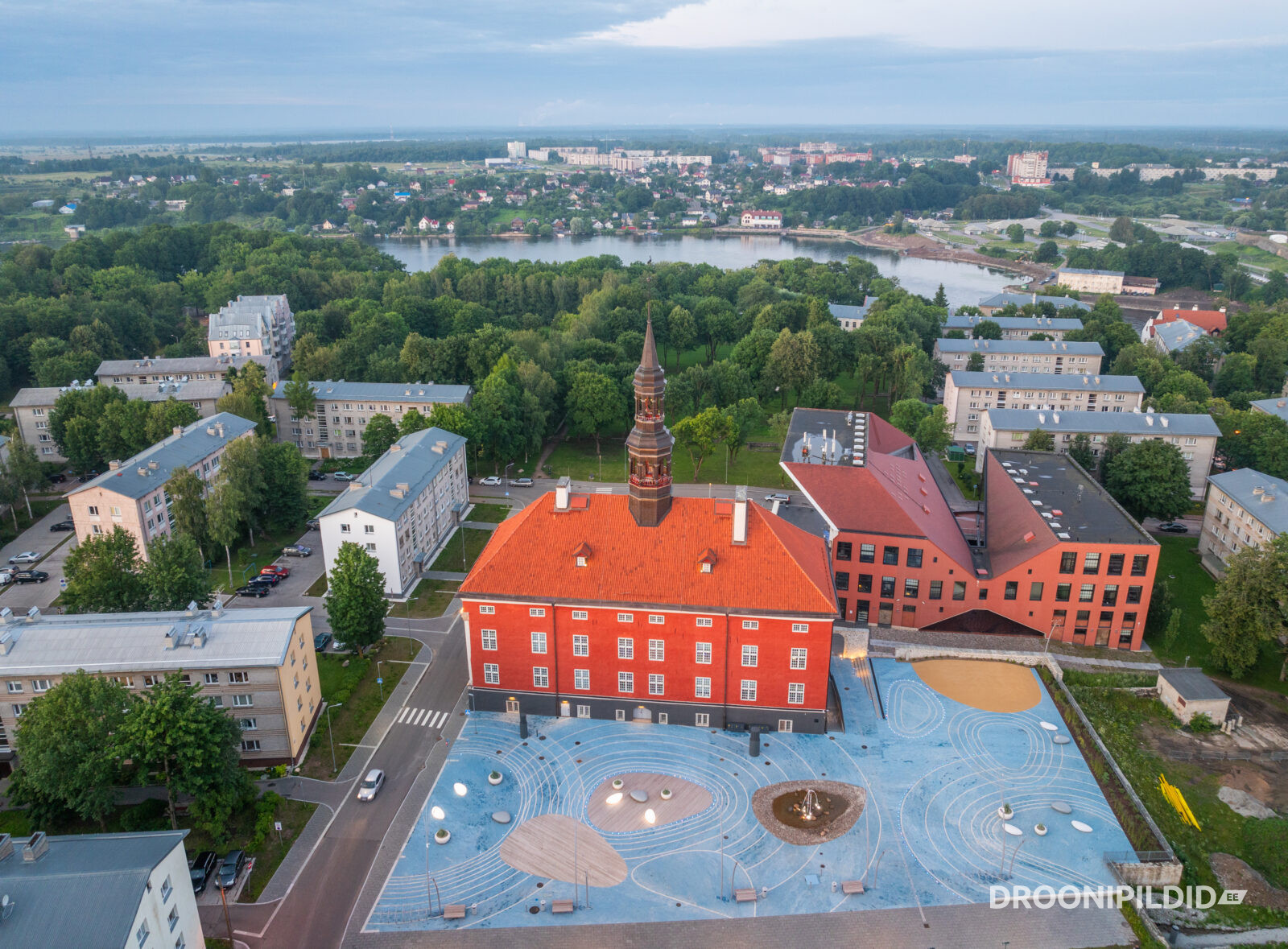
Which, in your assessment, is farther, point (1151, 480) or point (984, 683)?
point (1151, 480)

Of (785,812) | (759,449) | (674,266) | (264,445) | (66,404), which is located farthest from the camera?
(674,266)

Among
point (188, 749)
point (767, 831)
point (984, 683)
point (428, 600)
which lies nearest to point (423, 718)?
point (188, 749)

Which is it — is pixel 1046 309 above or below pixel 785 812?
above

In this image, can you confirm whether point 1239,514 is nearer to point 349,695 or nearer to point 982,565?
point 982,565

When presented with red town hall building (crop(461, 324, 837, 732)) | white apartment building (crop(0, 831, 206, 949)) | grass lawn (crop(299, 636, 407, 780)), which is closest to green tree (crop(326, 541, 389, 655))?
grass lawn (crop(299, 636, 407, 780))

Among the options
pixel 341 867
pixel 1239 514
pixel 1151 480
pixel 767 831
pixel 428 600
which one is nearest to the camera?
pixel 341 867

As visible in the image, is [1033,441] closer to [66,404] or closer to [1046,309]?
[1046,309]

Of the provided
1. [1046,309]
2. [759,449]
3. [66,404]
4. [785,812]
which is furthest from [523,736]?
[1046,309]
